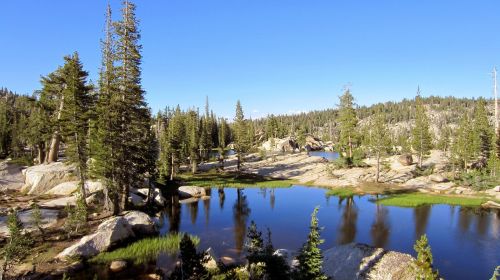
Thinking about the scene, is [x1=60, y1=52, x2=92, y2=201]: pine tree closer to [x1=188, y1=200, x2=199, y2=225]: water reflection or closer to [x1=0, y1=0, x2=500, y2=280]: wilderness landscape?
[x1=0, y1=0, x2=500, y2=280]: wilderness landscape

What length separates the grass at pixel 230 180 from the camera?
6322 cm

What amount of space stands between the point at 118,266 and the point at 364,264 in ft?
54.1

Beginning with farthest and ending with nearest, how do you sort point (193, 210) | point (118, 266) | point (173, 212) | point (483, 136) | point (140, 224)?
point (483, 136)
point (193, 210)
point (173, 212)
point (140, 224)
point (118, 266)

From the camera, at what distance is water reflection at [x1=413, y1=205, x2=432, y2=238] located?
34031mm

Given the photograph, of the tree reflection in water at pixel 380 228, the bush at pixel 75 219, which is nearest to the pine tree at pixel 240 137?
the tree reflection in water at pixel 380 228

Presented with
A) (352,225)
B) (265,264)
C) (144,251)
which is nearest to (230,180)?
(352,225)

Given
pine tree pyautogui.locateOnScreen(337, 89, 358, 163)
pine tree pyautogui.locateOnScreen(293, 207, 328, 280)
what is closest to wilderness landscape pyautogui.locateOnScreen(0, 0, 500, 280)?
pine tree pyautogui.locateOnScreen(293, 207, 328, 280)

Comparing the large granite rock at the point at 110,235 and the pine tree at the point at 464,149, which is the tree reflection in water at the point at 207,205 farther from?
the pine tree at the point at 464,149

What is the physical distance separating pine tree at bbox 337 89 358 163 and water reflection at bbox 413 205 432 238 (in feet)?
99.3

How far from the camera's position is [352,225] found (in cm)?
3638

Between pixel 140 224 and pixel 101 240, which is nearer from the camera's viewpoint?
pixel 101 240

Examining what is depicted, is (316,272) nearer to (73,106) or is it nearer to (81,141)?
(81,141)

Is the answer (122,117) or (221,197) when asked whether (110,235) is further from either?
(221,197)

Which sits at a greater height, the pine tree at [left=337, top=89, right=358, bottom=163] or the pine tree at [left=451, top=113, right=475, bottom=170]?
the pine tree at [left=337, top=89, right=358, bottom=163]
